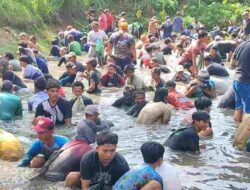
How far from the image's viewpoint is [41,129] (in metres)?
7.14

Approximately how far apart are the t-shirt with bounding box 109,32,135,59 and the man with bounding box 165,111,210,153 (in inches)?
254

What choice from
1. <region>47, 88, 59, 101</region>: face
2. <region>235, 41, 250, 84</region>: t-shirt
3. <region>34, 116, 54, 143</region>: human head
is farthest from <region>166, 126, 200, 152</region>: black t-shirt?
<region>47, 88, 59, 101</region>: face

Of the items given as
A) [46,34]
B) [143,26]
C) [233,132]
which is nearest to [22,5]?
[46,34]

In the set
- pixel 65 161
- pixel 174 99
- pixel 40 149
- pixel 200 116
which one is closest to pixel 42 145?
pixel 40 149

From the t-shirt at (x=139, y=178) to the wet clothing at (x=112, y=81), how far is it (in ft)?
29.1

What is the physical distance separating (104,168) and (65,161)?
849mm

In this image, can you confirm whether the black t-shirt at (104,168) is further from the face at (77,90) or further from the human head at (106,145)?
the face at (77,90)

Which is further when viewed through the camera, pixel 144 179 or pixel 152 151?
pixel 152 151

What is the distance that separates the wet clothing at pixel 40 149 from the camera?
7.28 m

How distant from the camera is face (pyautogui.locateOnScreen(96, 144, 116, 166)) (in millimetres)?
5824

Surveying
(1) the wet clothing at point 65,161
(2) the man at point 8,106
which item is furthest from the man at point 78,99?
(1) the wet clothing at point 65,161

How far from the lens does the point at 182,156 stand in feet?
26.3

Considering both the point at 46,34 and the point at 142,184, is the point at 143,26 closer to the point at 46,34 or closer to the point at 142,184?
the point at 46,34

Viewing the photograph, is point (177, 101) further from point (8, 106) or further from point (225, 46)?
point (225, 46)
